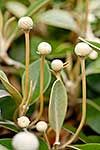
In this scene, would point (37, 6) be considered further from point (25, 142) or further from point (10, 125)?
point (25, 142)

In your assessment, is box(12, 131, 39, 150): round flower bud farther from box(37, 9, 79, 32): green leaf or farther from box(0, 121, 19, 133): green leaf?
box(37, 9, 79, 32): green leaf

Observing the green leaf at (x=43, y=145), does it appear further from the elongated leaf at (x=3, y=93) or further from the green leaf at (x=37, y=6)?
the green leaf at (x=37, y=6)

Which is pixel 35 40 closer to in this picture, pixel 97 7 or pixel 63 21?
pixel 63 21

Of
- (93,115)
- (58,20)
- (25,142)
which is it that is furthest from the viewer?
(58,20)

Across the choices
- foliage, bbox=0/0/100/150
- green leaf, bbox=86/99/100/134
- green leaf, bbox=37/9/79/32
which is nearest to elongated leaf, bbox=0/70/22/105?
foliage, bbox=0/0/100/150

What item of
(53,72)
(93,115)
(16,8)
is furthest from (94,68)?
(16,8)

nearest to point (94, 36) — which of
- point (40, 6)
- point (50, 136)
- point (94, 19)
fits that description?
point (94, 19)
